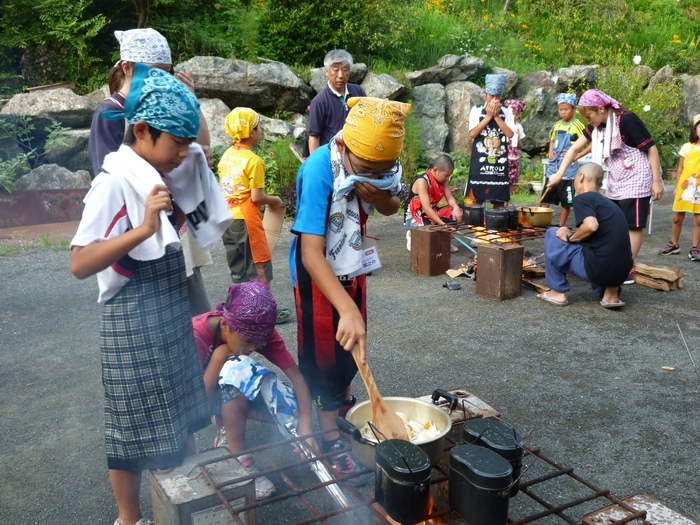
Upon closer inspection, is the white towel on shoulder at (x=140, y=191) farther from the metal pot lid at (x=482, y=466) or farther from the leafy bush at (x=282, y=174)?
the leafy bush at (x=282, y=174)

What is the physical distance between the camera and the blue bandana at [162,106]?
2.05 meters

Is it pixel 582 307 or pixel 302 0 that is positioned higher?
pixel 302 0

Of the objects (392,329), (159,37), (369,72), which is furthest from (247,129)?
(369,72)

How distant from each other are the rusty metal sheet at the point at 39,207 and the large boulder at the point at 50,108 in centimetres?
197

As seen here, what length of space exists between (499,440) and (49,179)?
29.5ft

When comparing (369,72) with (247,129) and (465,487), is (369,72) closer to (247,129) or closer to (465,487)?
(247,129)

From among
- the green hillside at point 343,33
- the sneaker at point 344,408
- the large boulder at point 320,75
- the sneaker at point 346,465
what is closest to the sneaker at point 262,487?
the sneaker at point 346,465

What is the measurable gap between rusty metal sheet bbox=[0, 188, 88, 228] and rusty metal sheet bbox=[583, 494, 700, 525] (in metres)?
8.67

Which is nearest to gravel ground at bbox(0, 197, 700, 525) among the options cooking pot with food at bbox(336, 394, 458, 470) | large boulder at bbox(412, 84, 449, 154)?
cooking pot with food at bbox(336, 394, 458, 470)

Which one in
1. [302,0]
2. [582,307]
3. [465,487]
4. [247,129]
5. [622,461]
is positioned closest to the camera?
[465,487]

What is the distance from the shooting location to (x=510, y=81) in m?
14.2

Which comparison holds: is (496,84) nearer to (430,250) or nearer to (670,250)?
(430,250)

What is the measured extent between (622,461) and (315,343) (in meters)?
1.79

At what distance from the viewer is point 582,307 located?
574 centimetres
